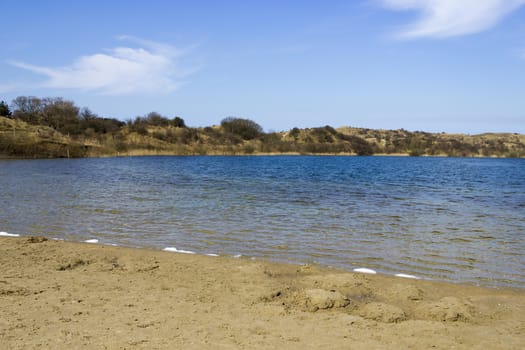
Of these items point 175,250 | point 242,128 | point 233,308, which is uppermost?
point 242,128

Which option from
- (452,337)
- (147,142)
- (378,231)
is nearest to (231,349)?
→ (452,337)

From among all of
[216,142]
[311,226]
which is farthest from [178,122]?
A: [311,226]

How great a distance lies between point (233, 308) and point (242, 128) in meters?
133

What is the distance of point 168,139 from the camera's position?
115m

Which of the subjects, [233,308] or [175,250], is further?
[175,250]

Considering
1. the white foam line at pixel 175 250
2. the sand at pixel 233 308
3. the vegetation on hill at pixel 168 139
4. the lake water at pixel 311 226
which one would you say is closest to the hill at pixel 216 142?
the vegetation on hill at pixel 168 139

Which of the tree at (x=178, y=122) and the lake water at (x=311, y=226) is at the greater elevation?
the tree at (x=178, y=122)

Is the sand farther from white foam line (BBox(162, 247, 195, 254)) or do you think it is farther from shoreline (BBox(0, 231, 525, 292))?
white foam line (BBox(162, 247, 195, 254))

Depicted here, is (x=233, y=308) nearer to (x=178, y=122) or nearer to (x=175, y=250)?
(x=175, y=250)

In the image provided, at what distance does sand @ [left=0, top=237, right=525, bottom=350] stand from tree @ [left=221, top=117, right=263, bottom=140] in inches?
4990

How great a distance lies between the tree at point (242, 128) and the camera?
447ft

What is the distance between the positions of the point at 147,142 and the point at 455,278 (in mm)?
104669

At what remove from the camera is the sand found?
16.1 ft

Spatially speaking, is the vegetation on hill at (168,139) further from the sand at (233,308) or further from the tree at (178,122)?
the sand at (233,308)
